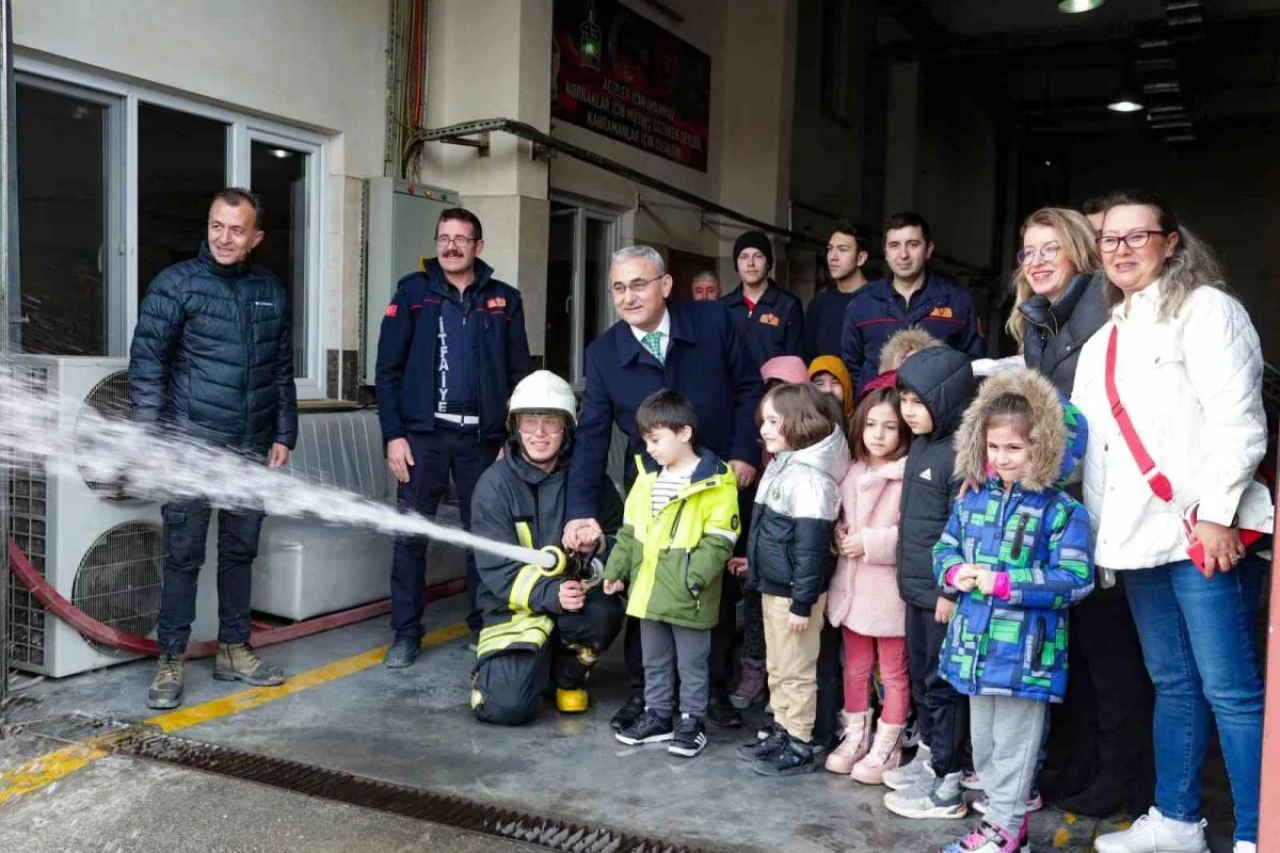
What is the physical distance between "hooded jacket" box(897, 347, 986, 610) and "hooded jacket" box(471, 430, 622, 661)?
1554 mm

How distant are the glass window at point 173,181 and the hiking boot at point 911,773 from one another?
14.3 ft

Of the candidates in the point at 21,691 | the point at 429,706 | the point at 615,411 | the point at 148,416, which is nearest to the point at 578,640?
the point at 429,706

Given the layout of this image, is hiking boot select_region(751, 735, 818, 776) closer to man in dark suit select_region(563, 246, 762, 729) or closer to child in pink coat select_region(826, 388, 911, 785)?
child in pink coat select_region(826, 388, 911, 785)

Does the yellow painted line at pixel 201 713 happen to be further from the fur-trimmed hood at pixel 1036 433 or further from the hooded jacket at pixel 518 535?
the fur-trimmed hood at pixel 1036 433

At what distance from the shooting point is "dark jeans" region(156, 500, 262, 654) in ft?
15.7

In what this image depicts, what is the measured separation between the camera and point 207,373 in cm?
474

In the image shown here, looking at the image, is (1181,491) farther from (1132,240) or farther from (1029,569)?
(1132,240)

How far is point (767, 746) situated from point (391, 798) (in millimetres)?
1430

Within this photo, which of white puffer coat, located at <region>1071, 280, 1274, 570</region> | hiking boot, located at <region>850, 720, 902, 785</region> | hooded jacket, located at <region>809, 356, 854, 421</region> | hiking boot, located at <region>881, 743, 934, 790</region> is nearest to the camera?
white puffer coat, located at <region>1071, 280, 1274, 570</region>

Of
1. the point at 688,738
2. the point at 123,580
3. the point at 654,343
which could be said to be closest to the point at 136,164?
the point at 123,580

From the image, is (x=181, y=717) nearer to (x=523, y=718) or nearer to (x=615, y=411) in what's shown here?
(x=523, y=718)

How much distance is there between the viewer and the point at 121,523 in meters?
5.02

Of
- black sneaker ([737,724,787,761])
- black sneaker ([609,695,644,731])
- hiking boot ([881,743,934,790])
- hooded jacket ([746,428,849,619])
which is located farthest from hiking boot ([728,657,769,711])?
hiking boot ([881,743,934,790])

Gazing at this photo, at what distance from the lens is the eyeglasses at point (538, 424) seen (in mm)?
4789
